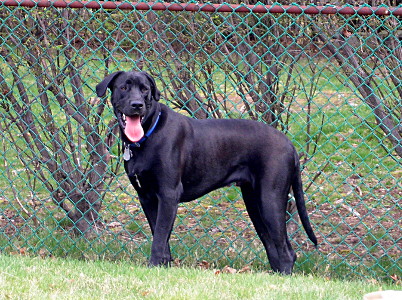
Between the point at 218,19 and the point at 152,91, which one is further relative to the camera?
the point at 218,19

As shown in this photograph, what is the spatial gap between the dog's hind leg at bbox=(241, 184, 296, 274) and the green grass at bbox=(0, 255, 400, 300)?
432mm

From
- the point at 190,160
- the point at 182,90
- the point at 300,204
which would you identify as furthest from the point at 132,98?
the point at 300,204

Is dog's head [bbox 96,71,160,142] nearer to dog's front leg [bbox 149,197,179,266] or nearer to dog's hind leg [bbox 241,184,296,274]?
dog's front leg [bbox 149,197,179,266]

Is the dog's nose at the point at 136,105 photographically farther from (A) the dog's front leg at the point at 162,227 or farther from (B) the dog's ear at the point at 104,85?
(A) the dog's front leg at the point at 162,227

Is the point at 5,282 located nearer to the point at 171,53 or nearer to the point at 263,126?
the point at 263,126

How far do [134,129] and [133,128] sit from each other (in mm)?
13

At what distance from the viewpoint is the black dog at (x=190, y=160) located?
484 centimetres

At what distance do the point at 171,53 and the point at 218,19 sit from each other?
0.63m

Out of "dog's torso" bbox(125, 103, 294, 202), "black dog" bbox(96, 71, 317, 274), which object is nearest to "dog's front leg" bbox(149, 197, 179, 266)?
"black dog" bbox(96, 71, 317, 274)

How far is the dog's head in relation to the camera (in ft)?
15.6

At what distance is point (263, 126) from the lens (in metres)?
5.11

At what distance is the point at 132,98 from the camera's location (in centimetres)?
476

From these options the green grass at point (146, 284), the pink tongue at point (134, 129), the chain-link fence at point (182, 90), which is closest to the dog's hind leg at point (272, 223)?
the chain-link fence at point (182, 90)

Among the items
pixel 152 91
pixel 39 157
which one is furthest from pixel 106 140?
pixel 152 91
